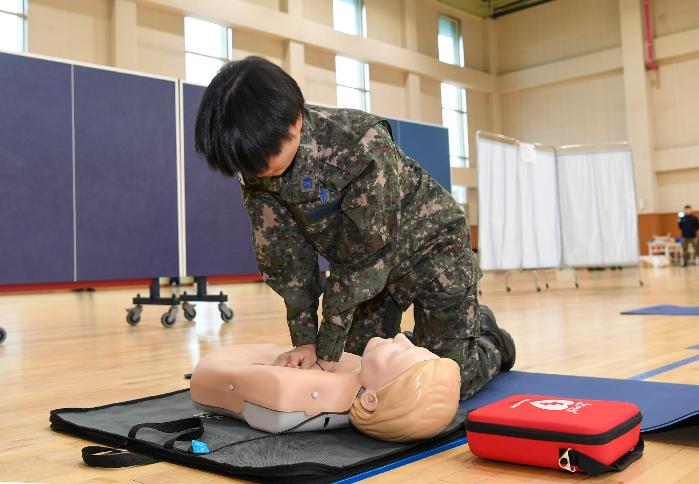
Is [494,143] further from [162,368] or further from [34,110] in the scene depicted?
[162,368]

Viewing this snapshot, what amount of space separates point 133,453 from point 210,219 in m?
3.81

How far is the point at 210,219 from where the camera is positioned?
5164 mm

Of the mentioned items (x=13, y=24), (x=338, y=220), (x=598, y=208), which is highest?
(x=13, y=24)

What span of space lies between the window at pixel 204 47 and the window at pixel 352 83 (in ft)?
8.88

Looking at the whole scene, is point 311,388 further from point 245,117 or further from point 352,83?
point 352,83

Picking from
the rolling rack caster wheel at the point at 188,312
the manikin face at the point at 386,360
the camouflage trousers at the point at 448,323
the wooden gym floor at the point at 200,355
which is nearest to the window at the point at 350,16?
the wooden gym floor at the point at 200,355

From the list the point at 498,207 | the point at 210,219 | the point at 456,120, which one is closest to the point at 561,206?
the point at 498,207

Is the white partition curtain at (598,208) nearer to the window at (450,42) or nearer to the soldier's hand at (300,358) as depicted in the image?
the soldier's hand at (300,358)

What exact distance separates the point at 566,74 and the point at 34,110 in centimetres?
1460

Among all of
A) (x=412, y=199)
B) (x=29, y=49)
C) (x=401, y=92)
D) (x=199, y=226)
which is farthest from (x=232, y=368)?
(x=401, y=92)

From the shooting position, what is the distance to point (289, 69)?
12906 millimetres

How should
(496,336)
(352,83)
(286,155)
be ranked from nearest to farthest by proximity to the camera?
(286,155), (496,336), (352,83)

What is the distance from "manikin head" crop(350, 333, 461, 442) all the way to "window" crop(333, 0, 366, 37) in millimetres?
Answer: 13386

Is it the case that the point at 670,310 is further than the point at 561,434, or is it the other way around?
the point at 670,310
